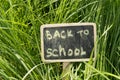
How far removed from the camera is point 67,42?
3.30ft

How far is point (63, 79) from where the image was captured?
102cm

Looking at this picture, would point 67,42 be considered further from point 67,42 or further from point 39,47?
point 39,47

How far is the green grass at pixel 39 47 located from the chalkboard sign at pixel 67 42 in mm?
40

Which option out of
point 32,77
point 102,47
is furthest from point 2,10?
point 102,47

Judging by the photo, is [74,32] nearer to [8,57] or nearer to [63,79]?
[63,79]

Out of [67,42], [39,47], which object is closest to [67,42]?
[67,42]

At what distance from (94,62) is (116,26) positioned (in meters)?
0.20

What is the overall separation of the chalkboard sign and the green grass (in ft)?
0.13

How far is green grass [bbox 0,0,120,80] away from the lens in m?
1.04

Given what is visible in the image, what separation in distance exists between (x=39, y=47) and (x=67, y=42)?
155 mm

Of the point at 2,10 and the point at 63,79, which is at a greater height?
the point at 2,10

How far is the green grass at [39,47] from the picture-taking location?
1.04 meters

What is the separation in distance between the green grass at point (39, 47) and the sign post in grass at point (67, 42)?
0.13ft

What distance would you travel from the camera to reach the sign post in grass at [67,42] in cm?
100
